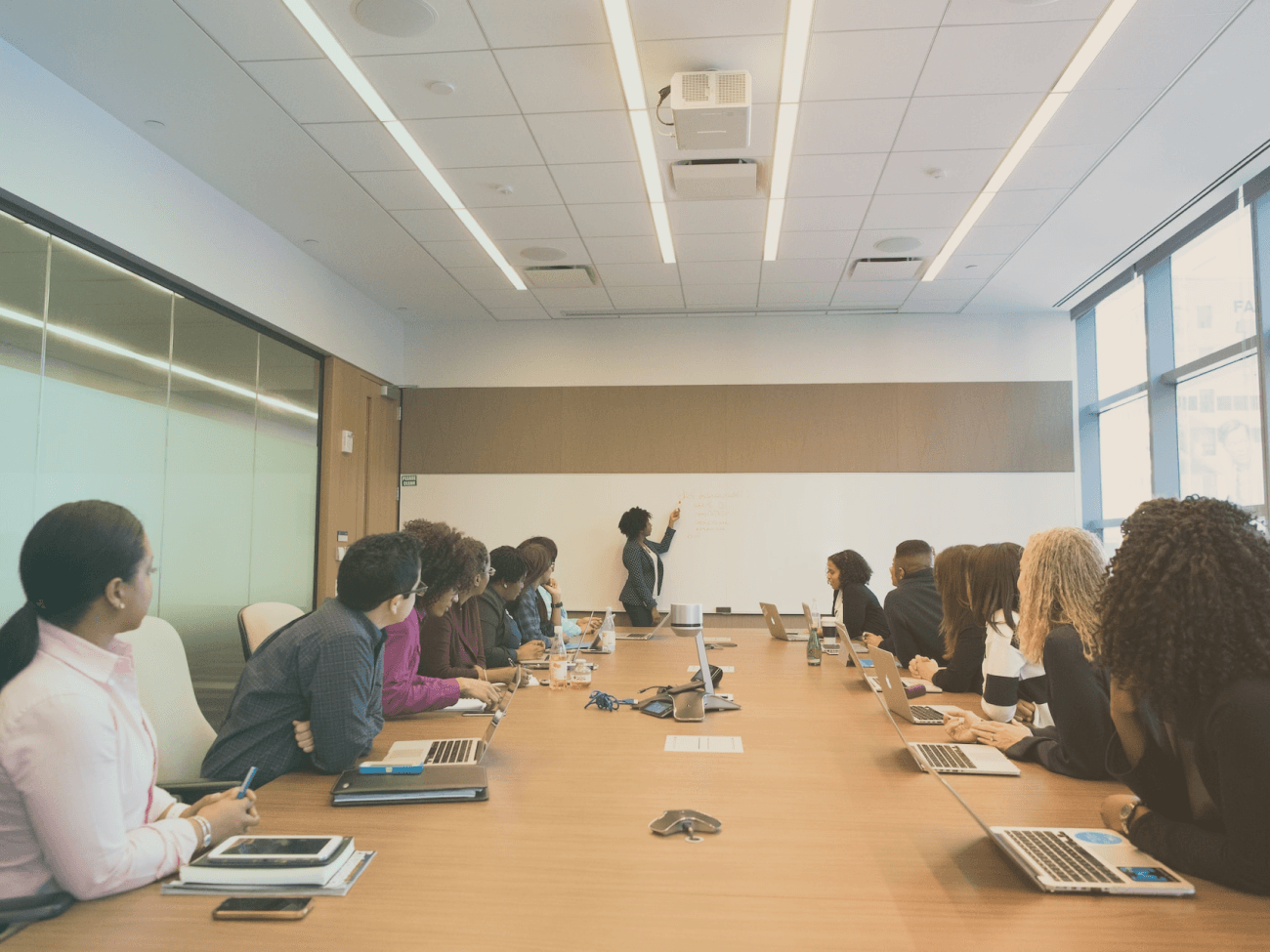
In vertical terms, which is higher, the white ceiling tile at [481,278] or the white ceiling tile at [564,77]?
the white ceiling tile at [564,77]

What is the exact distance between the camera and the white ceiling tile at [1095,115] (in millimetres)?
4051

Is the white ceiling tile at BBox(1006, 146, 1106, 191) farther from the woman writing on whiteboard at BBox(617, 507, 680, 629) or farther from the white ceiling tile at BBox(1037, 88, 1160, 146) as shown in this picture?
the woman writing on whiteboard at BBox(617, 507, 680, 629)

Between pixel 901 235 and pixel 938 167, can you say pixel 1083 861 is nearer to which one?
pixel 938 167

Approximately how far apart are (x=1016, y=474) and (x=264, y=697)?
7.09 m

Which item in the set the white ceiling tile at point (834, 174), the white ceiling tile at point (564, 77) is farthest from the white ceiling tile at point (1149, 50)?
the white ceiling tile at point (564, 77)

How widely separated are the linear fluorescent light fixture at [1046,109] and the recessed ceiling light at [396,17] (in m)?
2.75

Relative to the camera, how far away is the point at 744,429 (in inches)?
313

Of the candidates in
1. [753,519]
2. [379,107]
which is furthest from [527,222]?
[753,519]

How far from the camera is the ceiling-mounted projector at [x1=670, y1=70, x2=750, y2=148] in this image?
3816 millimetres

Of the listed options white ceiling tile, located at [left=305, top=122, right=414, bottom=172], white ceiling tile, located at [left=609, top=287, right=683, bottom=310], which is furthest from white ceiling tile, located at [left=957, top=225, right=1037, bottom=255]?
white ceiling tile, located at [left=305, top=122, right=414, bottom=172]

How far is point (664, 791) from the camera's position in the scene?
211cm

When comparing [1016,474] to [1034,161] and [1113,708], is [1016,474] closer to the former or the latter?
[1034,161]

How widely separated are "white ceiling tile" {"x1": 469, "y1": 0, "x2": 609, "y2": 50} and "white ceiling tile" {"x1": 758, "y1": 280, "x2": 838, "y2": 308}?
12.2 ft

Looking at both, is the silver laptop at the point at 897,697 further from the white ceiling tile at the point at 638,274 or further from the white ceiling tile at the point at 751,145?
the white ceiling tile at the point at 638,274
